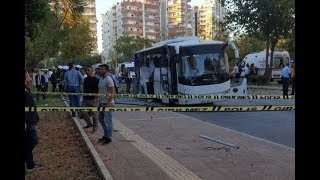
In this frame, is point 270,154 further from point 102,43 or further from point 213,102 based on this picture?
point 102,43

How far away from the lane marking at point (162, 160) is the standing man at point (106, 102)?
667mm

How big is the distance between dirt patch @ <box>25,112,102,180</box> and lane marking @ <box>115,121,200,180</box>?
1.13 m

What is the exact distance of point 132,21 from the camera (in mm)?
141625

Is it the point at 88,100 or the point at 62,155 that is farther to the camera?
the point at 88,100

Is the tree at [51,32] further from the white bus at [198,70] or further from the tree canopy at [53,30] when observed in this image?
the white bus at [198,70]

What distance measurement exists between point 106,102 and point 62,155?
1625mm

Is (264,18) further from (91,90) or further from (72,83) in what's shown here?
(91,90)

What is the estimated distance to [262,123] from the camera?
525 inches

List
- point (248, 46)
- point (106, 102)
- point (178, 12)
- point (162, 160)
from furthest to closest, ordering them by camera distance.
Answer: point (178, 12) → point (248, 46) → point (106, 102) → point (162, 160)

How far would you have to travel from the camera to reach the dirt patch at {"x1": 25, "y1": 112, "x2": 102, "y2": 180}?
300 inches

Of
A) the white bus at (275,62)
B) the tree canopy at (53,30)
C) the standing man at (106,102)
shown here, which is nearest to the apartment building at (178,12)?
the tree canopy at (53,30)

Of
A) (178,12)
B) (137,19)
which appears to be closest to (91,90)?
(178,12)

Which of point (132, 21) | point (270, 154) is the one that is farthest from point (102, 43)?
point (270, 154)

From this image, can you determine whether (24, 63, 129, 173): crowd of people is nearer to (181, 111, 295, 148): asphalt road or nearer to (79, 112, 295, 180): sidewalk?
(79, 112, 295, 180): sidewalk
